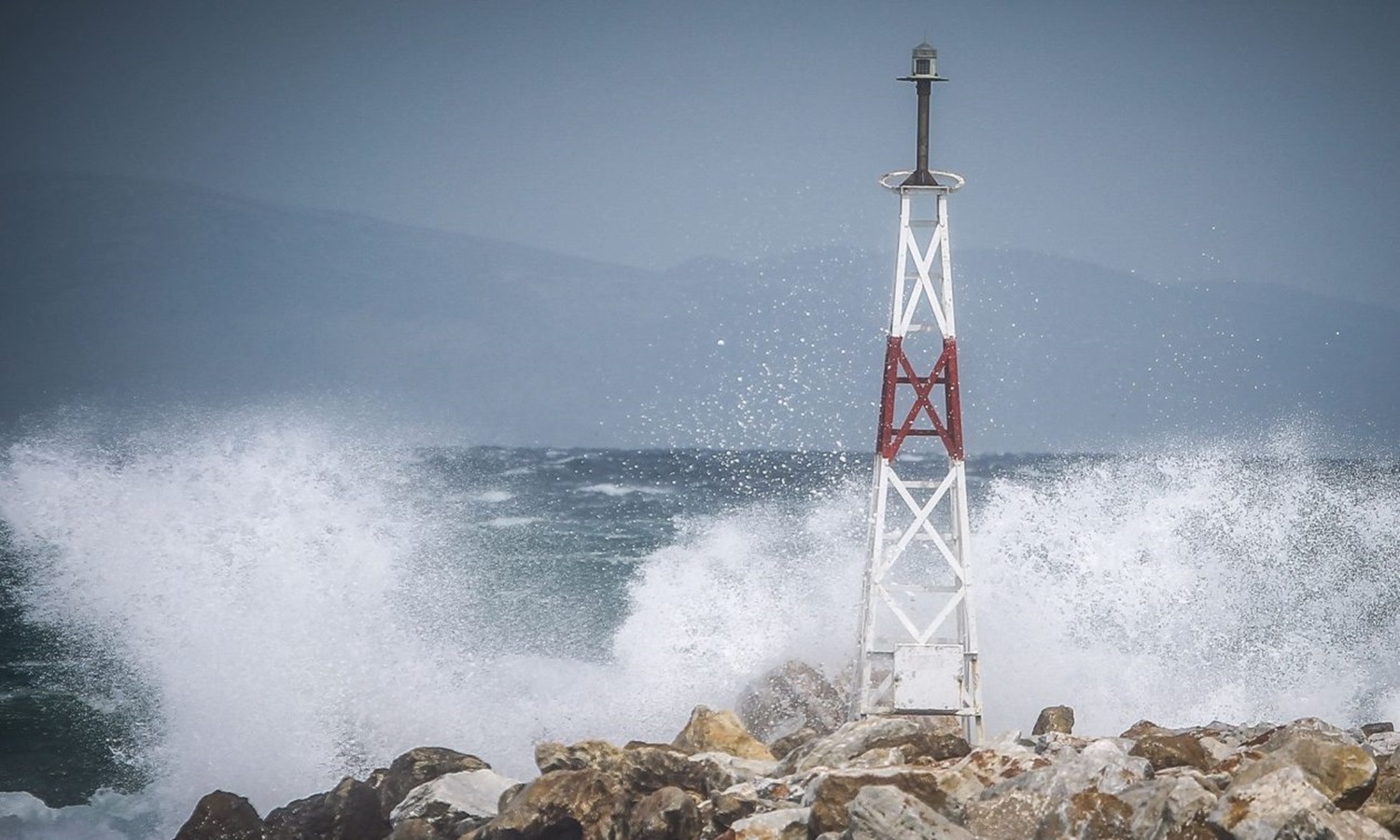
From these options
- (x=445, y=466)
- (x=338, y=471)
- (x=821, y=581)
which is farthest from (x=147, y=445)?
(x=445, y=466)

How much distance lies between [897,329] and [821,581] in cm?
1034

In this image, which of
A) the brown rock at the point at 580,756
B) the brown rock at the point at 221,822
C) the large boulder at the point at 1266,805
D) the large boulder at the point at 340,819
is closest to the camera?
the large boulder at the point at 1266,805

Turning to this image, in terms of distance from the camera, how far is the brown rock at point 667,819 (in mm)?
10008

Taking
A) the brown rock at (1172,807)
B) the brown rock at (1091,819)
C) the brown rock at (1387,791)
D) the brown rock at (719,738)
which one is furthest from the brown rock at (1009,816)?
the brown rock at (719,738)

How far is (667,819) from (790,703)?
8.03 metres

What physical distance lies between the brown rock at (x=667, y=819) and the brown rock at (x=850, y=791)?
1.07 meters

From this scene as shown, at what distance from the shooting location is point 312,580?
84.8ft

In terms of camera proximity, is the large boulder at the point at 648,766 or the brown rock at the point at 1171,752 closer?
the brown rock at the point at 1171,752

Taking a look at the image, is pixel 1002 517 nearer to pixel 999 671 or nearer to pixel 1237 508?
pixel 999 671

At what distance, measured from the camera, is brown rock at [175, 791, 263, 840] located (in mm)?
12656

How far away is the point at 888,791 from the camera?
28.3 feet

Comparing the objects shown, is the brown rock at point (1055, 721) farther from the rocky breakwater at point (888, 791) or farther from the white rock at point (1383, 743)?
the white rock at point (1383, 743)

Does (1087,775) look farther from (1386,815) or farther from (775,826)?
(775,826)

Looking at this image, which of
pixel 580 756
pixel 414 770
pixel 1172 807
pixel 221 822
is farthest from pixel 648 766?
pixel 1172 807
